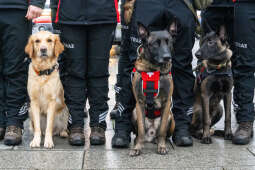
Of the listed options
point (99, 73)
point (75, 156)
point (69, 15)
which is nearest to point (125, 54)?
point (99, 73)

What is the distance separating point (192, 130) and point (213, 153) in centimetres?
73

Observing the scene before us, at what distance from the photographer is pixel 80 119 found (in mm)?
4574

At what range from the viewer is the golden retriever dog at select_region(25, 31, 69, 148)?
4391 mm

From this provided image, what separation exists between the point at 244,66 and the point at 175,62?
845 mm

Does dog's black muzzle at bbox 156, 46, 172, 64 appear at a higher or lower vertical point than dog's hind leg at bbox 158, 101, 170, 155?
higher

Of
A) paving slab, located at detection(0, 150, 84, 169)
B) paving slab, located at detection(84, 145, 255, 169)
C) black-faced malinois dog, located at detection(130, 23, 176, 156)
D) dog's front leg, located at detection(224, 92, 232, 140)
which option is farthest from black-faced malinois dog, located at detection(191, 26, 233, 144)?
paving slab, located at detection(0, 150, 84, 169)

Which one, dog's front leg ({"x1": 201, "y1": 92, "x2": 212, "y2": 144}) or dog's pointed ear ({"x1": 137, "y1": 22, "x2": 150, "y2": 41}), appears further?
dog's front leg ({"x1": 201, "y1": 92, "x2": 212, "y2": 144})

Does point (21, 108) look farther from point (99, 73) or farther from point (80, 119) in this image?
point (99, 73)

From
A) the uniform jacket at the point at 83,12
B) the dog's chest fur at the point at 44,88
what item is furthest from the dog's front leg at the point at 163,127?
the dog's chest fur at the point at 44,88

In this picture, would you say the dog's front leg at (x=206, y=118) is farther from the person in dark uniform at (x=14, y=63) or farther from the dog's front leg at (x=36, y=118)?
the person in dark uniform at (x=14, y=63)

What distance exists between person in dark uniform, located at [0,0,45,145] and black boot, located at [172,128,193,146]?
5.83 ft

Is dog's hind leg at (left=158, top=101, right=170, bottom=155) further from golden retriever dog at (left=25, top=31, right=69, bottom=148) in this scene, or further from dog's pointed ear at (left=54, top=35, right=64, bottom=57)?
dog's pointed ear at (left=54, top=35, right=64, bottom=57)

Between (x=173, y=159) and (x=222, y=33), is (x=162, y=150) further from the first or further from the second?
(x=222, y=33)

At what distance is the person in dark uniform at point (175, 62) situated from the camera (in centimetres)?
418
